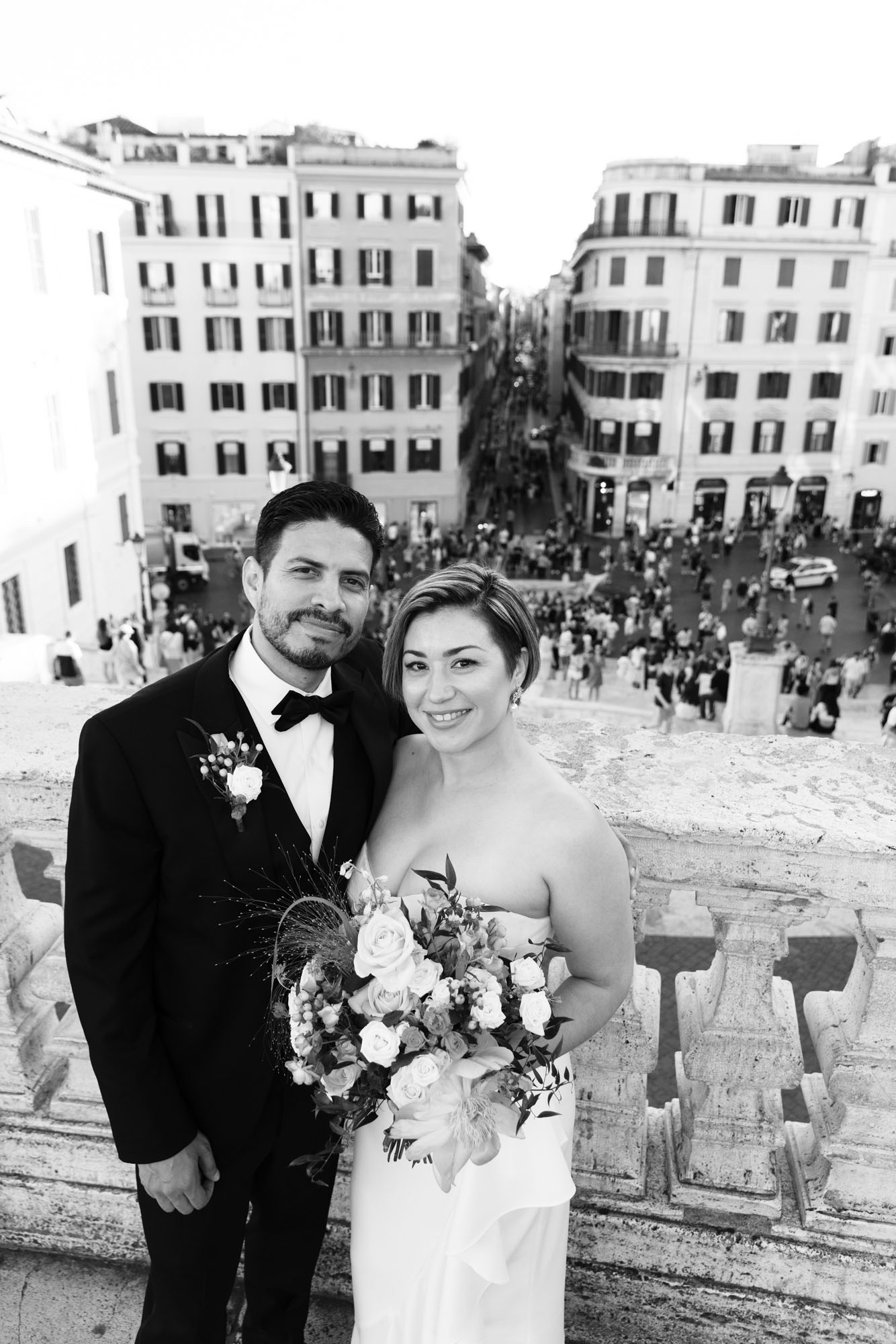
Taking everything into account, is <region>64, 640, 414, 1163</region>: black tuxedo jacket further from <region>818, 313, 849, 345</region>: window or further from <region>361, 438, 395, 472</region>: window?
<region>818, 313, 849, 345</region>: window

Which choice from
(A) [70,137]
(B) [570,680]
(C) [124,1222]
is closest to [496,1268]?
(C) [124,1222]

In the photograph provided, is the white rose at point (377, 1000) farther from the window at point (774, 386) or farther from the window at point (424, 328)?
the window at point (774, 386)

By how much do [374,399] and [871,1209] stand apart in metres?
35.7

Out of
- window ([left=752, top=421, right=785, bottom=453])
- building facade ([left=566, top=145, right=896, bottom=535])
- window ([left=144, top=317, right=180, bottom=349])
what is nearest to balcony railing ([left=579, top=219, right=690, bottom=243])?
building facade ([left=566, top=145, right=896, bottom=535])

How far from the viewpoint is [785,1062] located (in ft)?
8.20

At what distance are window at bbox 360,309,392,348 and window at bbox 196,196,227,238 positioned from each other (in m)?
5.56

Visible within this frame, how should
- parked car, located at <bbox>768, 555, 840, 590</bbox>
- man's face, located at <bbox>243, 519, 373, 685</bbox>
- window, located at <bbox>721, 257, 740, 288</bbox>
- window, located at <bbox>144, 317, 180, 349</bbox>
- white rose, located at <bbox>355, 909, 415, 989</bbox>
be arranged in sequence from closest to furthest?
white rose, located at <bbox>355, 909, 415, 989</bbox> < man's face, located at <bbox>243, 519, 373, 685</bbox> < parked car, located at <bbox>768, 555, 840, 590</bbox> < window, located at <bbox>144, 317, 180, 349</bbox> < window, located at <bbox>721, 257, 740, 288</bbox>

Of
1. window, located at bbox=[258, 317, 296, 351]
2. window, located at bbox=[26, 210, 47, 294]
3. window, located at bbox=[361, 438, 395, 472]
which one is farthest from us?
window, located at bbox=[361, 438, 395, 472]

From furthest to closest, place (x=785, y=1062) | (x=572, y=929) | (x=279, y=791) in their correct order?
1. (x=785, y=1062)
2. (x=279, y=791)
3. (x=572, y=929)

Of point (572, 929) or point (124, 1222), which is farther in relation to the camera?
point (124, 1222)

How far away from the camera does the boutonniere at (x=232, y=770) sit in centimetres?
214

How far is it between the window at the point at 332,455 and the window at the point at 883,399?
20.9m

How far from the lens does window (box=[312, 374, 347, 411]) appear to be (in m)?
35.8

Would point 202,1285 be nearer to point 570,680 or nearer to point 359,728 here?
point 359,728
